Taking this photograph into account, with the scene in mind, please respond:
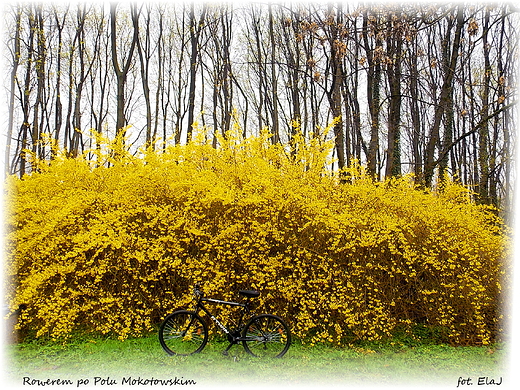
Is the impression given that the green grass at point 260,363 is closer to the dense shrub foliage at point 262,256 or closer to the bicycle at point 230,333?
the bicycle at point 230,333

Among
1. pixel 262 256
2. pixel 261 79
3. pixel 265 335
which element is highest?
pixel 261 79

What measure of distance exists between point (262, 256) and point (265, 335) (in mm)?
1094

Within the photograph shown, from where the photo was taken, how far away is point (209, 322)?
494 cm

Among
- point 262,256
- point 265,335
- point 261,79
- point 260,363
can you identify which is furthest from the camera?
point 261,79

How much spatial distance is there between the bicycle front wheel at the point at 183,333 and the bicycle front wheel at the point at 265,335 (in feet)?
1.77

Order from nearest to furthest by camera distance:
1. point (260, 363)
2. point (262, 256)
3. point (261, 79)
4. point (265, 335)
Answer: point (260, 363) < point (265, 335) < point (262, 256) < point (261, 79)

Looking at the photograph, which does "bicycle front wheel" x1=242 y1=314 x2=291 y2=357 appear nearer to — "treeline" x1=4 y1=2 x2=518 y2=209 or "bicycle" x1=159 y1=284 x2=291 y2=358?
"bicycle" x1=159 y1=284 x2=291 y2=358

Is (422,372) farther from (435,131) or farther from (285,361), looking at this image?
(435,131)

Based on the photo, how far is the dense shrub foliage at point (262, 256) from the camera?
195 inches

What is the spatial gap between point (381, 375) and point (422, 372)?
1.73ft

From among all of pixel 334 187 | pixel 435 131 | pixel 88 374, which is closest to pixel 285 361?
pixel 88 374

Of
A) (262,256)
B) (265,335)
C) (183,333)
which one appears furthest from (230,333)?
(262,256)

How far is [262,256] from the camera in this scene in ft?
16.4

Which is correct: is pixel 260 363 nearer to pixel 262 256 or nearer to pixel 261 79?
pixel 262 256
